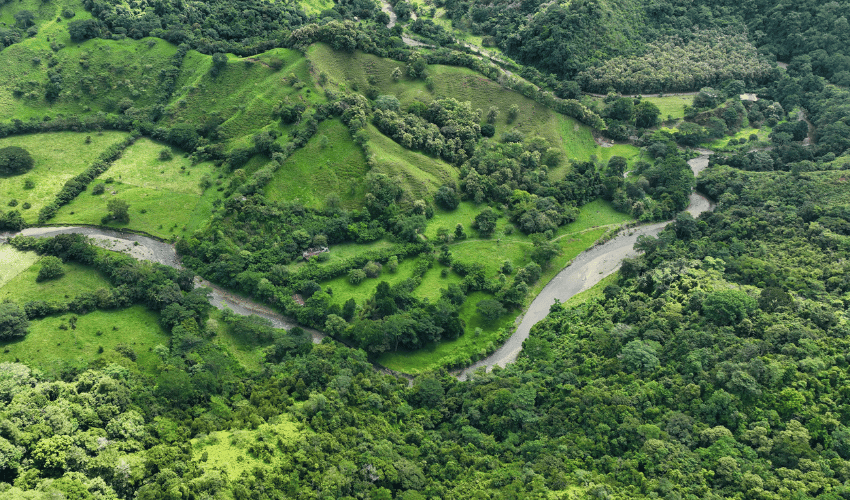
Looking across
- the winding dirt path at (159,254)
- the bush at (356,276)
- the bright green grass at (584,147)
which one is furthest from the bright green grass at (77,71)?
the bright green grass at (584,147)

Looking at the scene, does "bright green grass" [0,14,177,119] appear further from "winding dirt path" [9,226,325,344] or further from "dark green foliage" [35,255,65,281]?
"dark green foliage" [35,255,65,281]

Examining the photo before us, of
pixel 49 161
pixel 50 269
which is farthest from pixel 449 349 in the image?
pixel 49 161

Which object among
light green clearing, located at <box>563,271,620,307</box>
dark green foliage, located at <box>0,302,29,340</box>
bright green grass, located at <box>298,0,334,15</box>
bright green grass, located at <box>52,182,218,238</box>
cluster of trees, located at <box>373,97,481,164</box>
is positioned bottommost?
dark green foliage, located at <box>0,302,29,340</box>

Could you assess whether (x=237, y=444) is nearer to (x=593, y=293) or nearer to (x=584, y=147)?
(x=593, y=293)

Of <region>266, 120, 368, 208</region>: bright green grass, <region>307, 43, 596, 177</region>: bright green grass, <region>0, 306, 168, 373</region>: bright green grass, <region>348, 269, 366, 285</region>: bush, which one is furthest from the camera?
<region>307, 43, 596, 177</region>: bright green grass

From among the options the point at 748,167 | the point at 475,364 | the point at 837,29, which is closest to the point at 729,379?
the point at 475,364

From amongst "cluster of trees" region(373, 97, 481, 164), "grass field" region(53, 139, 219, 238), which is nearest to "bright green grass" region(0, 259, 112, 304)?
"grass field" region(53, 139, 219, 238)
